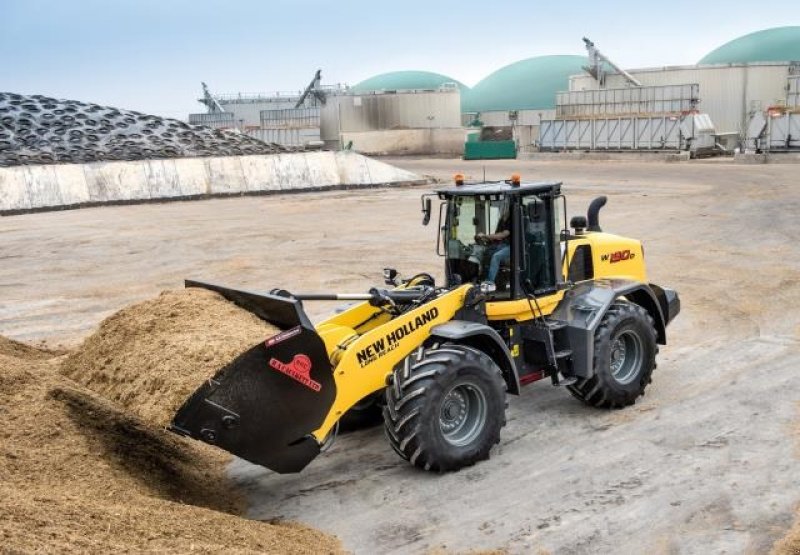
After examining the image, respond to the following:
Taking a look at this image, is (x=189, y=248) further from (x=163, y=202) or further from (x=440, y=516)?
(x=440, y=516)

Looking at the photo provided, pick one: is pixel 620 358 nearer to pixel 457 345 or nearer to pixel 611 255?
pixel 611 255

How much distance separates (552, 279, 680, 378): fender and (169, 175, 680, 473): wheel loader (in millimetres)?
15

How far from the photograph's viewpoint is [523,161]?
164 ft

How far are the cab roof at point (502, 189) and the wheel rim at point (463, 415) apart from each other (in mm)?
1796

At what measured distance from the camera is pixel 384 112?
66.4m

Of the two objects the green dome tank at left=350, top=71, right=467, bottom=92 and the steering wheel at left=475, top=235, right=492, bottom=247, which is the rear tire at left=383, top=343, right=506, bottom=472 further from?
the green dome tank at left=350, top=71, right=467, bottom=92

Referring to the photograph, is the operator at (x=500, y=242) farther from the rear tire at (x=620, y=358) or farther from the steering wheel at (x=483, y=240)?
the rear tire at (x=620, y=358)

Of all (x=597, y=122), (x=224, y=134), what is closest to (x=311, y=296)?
(x=224, y=134)

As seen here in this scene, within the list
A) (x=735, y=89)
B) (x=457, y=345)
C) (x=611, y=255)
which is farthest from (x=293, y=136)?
(x=457, y=345)

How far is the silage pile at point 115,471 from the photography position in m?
4.51

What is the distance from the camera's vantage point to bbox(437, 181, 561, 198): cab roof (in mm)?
7375

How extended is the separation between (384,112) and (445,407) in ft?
201

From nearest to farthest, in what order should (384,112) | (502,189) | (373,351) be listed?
(373,351)
(502,189)
(384,112)

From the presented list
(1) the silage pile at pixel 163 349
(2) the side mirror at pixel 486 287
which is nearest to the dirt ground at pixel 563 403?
(1) the silage pile at pixel 163 349
